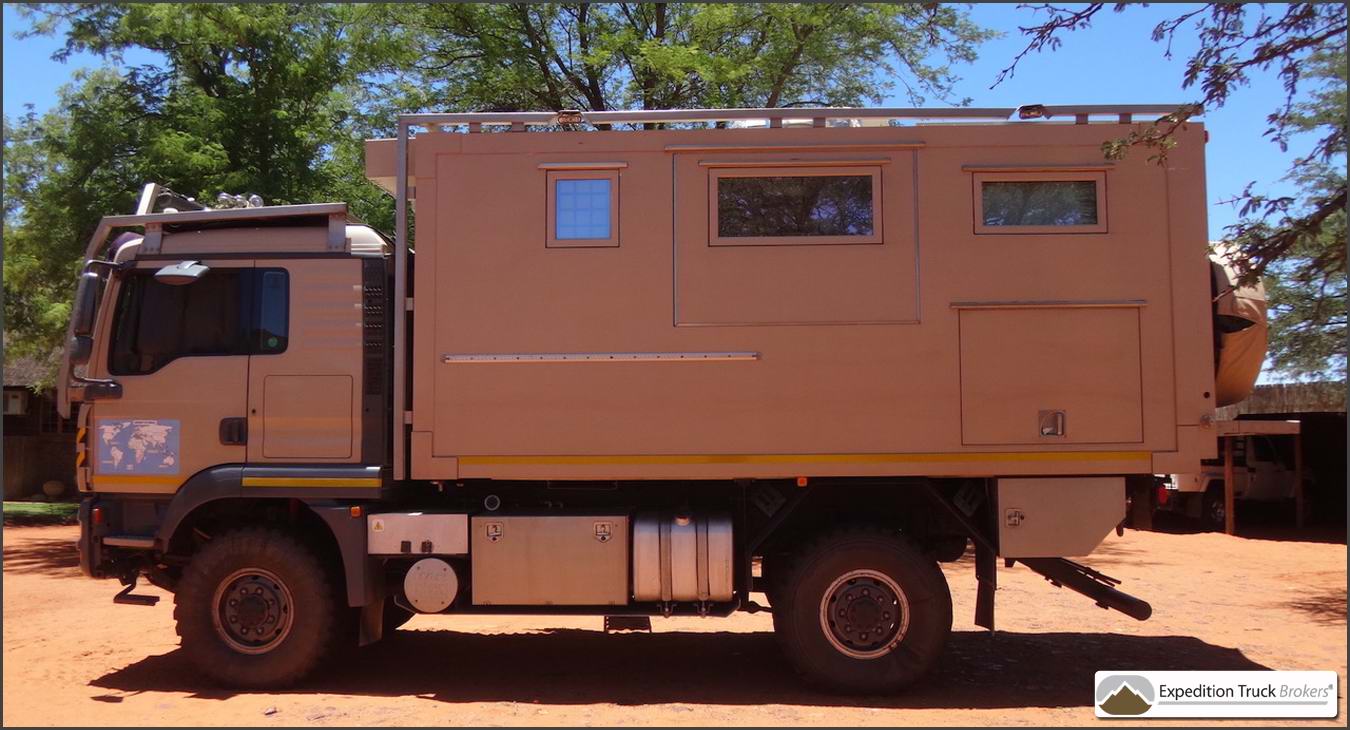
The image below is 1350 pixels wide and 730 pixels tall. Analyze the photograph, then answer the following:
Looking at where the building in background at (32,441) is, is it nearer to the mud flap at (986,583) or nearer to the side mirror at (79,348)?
Result: the side mirror at (79,348)

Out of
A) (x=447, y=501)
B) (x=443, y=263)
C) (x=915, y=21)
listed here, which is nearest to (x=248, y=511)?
(x=447, y=501)

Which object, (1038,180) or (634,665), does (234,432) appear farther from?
(1038,180)

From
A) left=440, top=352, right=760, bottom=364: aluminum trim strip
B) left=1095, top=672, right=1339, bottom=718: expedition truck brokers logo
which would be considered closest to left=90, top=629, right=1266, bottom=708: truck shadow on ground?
left=1095, top=672, right=1339, bottom=718: expedition truck brokers logo

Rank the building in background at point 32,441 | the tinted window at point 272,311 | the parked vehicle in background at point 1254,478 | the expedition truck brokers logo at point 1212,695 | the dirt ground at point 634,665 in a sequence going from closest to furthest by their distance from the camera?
1. the expedition truck brokers logo at point 1212,695
2. the dirt ground at point 634,665
3. the tinted window at point 272,311
4. the parked vehicle in background at point 1254,478
5. the building in background at point 32,441

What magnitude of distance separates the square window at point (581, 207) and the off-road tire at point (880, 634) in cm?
276

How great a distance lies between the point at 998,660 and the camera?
8.14m

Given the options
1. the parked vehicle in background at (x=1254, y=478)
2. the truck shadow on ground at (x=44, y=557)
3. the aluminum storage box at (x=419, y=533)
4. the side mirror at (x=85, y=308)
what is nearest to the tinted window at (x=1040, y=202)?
the aluminum storage box at (x=419, y=533)

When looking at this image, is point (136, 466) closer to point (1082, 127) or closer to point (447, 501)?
point (447, 501)

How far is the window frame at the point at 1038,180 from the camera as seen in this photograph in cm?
702

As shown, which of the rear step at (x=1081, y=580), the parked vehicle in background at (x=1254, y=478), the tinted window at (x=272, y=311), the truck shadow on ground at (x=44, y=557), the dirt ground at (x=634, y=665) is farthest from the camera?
the parked vehicle in background at (x=1254, y=478)

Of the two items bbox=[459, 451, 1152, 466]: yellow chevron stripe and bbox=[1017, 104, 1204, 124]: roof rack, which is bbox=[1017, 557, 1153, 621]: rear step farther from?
bbox=[1017, 104, 1204, 124]: roof rack

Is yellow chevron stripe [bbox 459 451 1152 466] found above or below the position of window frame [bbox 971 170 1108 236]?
below

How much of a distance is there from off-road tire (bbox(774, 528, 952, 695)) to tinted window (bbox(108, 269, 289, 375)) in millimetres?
4180

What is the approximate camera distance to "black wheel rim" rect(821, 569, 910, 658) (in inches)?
271
